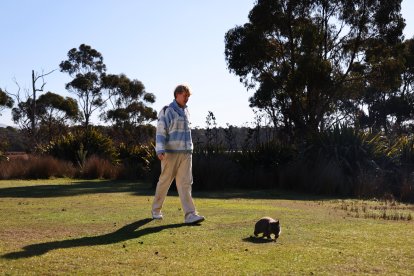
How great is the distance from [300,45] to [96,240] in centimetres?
2471

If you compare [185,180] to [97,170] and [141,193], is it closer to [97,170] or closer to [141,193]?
[141,193]

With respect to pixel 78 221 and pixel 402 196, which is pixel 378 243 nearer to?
pixel 78 221

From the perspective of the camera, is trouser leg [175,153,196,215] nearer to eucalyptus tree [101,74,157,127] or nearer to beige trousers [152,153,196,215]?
beige trousers [152,153,196,215]

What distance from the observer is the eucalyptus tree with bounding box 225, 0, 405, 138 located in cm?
2966

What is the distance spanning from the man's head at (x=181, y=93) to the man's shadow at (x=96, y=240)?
65.7 inches

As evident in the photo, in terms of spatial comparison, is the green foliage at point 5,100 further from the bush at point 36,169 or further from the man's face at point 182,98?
the man's face at point 182,98

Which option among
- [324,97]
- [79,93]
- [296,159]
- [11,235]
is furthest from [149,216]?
[79,93]

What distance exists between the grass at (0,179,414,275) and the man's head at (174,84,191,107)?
65.8 inches

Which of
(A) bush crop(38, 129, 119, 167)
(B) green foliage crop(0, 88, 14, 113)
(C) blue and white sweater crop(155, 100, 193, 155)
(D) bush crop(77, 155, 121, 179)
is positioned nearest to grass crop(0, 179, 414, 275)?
(C) blue and white sweater crop(155, 100, 193, 155)

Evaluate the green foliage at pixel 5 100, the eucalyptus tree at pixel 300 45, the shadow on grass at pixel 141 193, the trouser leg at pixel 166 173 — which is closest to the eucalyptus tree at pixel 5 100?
the green foliage at pixel 5 100

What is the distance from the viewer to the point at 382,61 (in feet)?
99.5

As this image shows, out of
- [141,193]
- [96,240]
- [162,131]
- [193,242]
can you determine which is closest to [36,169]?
[141,193]

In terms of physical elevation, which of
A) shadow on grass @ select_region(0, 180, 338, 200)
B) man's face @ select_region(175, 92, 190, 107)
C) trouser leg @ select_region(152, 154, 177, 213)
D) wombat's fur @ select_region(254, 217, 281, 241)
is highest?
man's face @ select_region(175, 92, 190, 107)

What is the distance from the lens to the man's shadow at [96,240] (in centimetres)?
590
